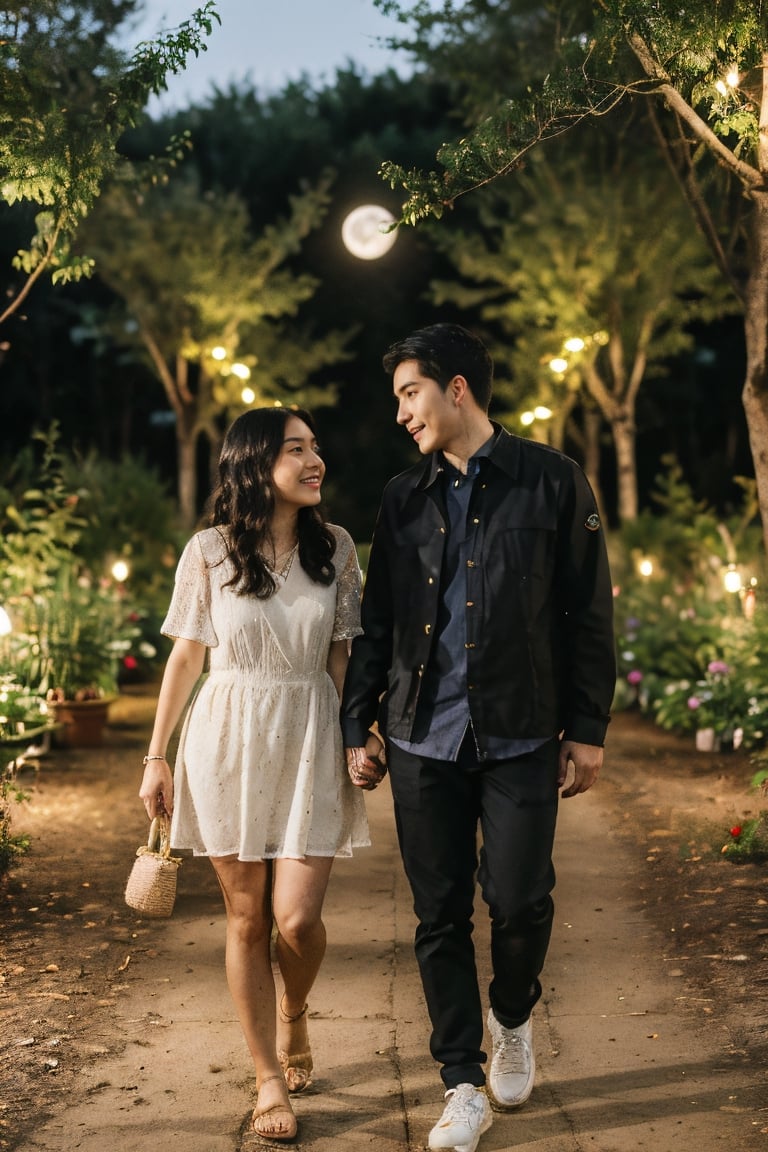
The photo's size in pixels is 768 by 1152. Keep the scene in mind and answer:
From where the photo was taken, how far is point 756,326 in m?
6.60

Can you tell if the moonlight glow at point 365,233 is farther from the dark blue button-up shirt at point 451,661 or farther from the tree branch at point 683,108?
the dark blue button-up shirt at point 451,661

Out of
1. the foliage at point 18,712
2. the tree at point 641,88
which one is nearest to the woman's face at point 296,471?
the tree at point 641,88

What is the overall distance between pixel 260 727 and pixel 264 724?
13 mm

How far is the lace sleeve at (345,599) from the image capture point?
3.91 m

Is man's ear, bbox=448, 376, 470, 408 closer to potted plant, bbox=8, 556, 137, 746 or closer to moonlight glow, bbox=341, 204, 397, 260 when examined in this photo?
potted plant, bbox=8, 556, 137, 746

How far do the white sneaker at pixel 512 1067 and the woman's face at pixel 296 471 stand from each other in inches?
59.5

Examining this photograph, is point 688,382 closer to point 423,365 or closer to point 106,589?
point 106,589

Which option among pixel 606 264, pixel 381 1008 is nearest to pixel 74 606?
pixel 381 1008

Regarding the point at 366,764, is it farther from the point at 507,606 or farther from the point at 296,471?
the point at 296,471

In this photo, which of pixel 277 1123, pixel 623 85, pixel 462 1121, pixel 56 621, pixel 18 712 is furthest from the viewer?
pixel 56 621

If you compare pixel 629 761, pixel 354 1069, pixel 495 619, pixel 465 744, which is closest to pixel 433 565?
pixel 495 619

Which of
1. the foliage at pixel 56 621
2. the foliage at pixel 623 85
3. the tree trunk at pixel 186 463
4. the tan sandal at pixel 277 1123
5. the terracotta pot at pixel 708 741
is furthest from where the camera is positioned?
the tree trunk at pixel 186 463

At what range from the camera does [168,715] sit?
3752mm

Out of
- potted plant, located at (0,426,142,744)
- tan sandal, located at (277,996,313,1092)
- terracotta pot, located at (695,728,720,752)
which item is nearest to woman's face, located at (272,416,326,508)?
tan sandal, located at (277,996,313,1092)
